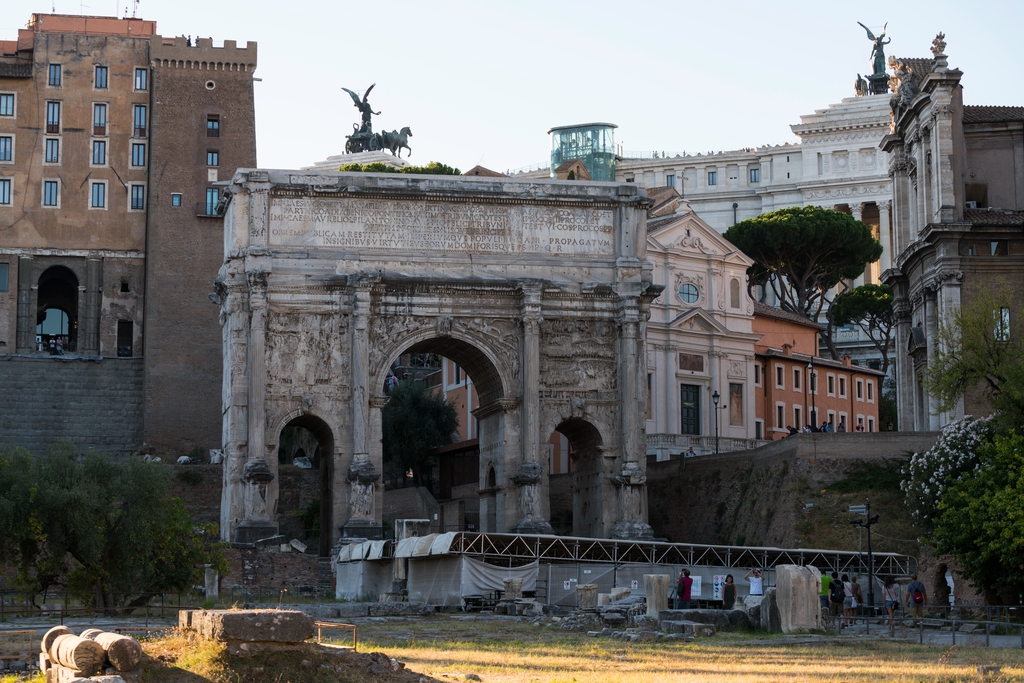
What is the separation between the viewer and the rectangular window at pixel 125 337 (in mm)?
76000

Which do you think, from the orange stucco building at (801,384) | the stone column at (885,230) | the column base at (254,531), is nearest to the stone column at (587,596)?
the column base at (254,531)

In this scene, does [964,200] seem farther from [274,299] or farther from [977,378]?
[274,299]

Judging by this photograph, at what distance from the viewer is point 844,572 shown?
3862 cm

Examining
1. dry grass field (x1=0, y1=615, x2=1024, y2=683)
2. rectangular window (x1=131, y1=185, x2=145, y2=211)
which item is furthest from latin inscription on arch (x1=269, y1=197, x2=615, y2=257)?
rectangular window (x1=131, y1=185, x2=145, y2=211)

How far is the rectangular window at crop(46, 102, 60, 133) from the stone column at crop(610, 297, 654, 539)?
39220mm

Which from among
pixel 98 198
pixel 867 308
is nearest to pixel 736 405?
pixel 867 308

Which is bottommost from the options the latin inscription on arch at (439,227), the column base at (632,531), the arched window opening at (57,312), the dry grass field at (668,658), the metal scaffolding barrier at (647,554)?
the dry grass field at (668,658)

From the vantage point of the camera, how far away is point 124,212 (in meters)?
76.3

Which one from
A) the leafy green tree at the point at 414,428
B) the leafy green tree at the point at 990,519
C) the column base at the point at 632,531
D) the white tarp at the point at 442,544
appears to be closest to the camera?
the leafy green tree at the point at 990,519

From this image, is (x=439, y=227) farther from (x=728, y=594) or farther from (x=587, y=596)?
(x=728, y=594)

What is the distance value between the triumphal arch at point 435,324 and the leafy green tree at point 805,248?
3688cm

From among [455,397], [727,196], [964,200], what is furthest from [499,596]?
[727,196]

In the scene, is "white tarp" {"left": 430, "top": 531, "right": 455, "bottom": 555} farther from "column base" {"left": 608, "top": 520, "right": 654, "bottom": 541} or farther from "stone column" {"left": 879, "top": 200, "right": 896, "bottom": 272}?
"stone column" {"left": 879, "top": 200, "right": 896, "bottom": 272}

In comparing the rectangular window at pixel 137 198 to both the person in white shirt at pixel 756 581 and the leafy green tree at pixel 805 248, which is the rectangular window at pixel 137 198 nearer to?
the leafy green tree at pixel 805 248
